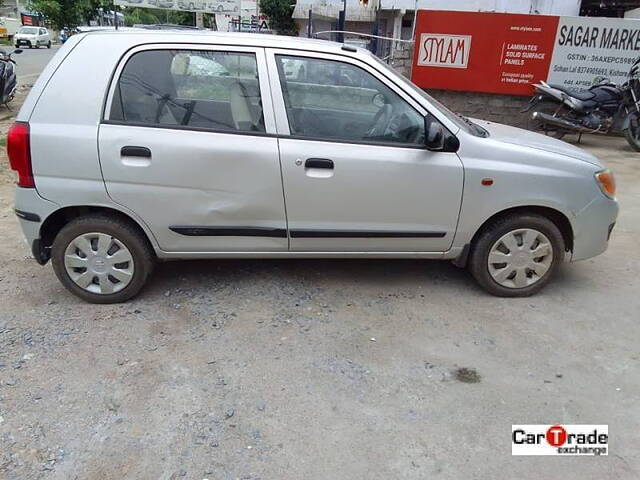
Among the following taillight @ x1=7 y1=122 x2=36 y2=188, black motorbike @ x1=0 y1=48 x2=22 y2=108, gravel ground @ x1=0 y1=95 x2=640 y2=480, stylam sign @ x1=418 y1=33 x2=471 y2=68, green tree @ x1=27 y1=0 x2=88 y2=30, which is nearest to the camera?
gravel ground @ x1=0 y1=95 x2=640 y2=480

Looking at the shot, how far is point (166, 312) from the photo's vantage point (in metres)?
3.57

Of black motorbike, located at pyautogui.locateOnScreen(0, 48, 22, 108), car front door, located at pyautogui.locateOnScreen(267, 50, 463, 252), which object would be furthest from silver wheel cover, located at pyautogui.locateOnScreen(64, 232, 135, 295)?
black motorbike, located at pyautogui.locateOnScreen(0, 48, 22, 108)

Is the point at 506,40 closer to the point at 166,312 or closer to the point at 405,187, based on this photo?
the point at 405,187

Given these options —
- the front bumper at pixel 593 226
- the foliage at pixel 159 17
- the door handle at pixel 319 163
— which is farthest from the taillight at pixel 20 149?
the foliage at pixel 159 17

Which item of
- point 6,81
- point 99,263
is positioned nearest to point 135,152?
point 99,263

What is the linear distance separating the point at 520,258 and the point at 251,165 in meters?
2.04

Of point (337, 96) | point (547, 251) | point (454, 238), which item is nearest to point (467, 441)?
point (454, 238)

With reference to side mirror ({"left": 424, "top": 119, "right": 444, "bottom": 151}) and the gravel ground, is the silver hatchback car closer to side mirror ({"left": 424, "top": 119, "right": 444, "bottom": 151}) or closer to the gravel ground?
side mirror ({"left": 424, "top": 119, "right": 444, "bottom": 151})

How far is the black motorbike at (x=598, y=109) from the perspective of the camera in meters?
9.00

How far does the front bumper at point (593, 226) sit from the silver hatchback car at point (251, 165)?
2cm

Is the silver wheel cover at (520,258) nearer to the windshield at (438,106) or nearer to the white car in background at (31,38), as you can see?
the windshield at (438,106)

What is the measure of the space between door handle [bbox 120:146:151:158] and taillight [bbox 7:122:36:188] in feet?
1.90

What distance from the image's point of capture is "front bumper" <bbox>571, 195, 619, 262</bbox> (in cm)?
369

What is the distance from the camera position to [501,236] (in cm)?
369
